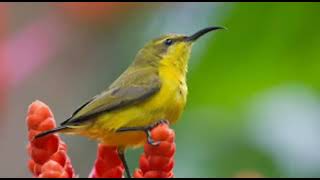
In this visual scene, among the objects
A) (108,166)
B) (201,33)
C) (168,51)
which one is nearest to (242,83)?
(201,33)

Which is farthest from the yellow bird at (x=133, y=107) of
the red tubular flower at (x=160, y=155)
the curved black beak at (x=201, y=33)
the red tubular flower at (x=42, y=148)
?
the red tubular flower at (x=160, y=155)

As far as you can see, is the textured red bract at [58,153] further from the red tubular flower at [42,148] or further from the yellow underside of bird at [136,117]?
the yellow underside of bird at [136,117]

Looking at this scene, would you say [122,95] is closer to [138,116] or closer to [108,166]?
[138,116]

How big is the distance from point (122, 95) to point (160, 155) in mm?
1085

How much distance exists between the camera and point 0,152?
6785mm

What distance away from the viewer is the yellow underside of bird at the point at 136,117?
134 inches

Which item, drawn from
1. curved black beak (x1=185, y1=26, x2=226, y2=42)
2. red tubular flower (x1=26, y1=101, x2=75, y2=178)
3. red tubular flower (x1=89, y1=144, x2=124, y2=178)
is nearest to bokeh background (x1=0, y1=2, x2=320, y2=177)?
curved black beak (x1=185, y1=26, x2=226, y2=42)

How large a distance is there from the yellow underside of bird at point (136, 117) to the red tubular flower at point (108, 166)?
1.00ft

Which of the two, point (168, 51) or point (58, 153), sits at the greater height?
point (168, 51)

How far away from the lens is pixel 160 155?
248 cm

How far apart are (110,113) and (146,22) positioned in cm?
158

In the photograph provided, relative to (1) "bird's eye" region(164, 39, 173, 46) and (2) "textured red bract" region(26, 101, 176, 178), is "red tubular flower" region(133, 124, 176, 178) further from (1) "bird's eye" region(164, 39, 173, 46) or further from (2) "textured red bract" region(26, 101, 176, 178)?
(1) "bird's eye" region(164, 39, 173, 46)

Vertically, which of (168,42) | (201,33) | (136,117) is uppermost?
(168,42)

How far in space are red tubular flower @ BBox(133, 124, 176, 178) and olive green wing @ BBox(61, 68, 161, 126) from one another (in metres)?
0.65
